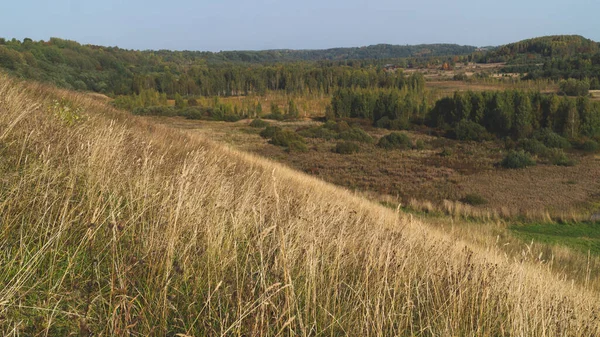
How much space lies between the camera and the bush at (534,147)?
45719 millimetres

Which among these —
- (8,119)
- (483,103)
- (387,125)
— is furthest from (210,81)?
(8,119)

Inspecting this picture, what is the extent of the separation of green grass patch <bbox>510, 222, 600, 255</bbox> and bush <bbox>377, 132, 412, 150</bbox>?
28015mm

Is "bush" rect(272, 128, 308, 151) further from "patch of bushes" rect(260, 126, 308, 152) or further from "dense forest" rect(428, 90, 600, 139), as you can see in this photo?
"dense forest" rect(428, 90, 600, 139)

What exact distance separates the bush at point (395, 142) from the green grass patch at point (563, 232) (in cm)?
2801

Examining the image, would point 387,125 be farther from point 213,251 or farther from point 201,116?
point 213,251

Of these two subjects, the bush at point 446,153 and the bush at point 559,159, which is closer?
the bush at point 559,159

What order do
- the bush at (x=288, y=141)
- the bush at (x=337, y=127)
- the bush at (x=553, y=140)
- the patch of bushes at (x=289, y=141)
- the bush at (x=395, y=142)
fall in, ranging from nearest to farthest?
the patch of bushes at (x=289, y=141) → the bush at (x=288, y=141) → the bush at (x=553, y=140) → the bush at (x=395, y=142) → the bush at (x=337, y=127)

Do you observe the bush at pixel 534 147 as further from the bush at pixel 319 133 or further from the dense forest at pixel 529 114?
the bush at pixel 319 133

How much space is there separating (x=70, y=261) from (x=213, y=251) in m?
0.80

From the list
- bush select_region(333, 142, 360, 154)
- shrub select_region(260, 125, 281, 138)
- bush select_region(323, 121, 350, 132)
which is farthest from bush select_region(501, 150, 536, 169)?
shrub select_region(260, 125, 281, 138)

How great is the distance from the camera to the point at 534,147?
46.8 metres

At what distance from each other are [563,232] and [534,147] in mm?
28546

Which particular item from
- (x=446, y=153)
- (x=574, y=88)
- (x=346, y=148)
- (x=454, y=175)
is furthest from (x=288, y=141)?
(x=574, y=88)

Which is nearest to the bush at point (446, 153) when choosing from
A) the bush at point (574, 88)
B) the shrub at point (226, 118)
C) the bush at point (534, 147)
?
the bush at point (534, 147)
